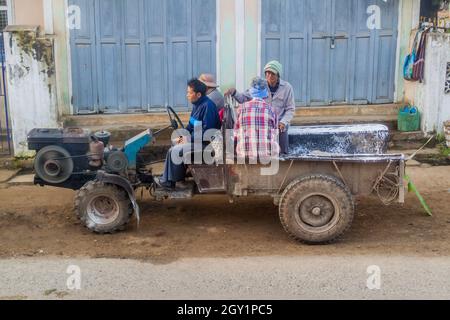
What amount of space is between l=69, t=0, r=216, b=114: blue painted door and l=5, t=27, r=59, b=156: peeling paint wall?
65cm

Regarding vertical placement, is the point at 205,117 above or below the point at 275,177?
above

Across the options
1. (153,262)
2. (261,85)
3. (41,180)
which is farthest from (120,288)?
(261,85)

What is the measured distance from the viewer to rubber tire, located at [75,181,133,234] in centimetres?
659

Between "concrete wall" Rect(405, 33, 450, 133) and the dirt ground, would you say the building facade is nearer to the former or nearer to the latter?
"concrete wall" Rect(405, 33, 450, 133)

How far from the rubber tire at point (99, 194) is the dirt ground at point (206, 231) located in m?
0.11

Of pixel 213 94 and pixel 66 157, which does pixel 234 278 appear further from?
pixel 66 157

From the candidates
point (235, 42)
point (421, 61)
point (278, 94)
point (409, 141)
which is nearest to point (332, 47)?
point (421, 61)

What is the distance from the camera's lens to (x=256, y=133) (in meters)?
6.32

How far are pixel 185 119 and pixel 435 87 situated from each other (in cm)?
421

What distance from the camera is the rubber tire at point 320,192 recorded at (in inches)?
244

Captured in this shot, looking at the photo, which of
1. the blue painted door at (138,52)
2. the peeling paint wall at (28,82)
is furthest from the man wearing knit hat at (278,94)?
the peeling paint wall at (28,82)

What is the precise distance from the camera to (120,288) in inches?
208

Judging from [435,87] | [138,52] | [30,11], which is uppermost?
[30,11]
